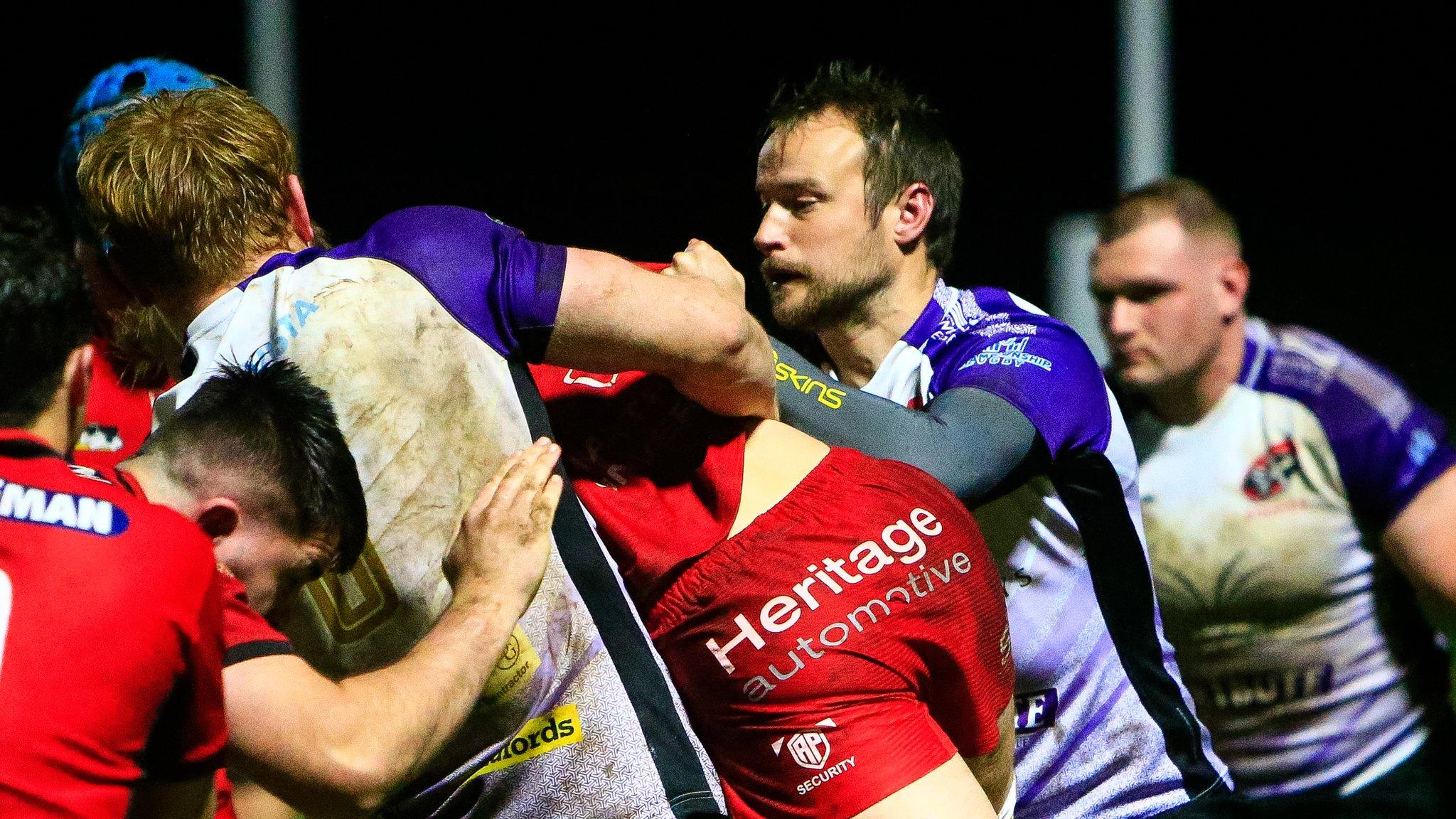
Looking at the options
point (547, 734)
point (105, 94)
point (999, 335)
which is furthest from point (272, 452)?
point (999, 335)

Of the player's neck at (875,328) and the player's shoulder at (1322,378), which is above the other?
the player's neck at (875,328)

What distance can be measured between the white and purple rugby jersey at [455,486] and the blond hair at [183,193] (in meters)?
0.07

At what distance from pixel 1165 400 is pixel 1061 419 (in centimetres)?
165

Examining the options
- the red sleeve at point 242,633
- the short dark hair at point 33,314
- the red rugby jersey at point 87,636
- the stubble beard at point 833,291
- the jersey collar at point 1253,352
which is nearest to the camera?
the red rugby jersey at point 87,636

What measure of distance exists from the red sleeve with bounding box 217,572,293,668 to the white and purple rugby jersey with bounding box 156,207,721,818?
9.5 inches

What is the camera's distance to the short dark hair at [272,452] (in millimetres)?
2074

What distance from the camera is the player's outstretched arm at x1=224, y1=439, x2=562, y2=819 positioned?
1907 mm

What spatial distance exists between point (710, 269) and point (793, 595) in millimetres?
523

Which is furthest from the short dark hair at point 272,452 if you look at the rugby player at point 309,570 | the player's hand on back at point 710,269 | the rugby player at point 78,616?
the player's hand on back at point 710,269

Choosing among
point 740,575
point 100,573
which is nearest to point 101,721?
point 100,573

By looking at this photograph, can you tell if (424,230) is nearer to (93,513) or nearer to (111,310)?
(93,513)

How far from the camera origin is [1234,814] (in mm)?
3180

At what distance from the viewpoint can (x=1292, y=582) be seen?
427 centimetres

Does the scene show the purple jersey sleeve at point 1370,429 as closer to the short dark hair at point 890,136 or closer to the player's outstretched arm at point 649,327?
the short dark hair at point 890,136
